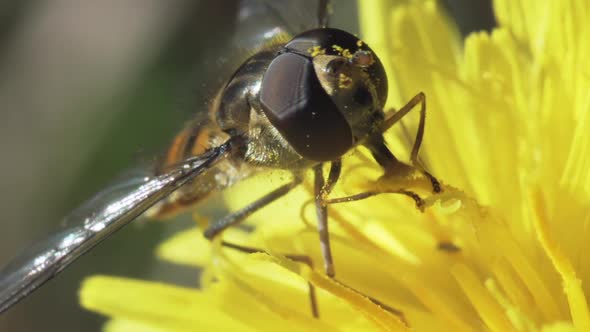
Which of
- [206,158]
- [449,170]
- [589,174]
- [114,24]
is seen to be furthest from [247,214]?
[114,24]

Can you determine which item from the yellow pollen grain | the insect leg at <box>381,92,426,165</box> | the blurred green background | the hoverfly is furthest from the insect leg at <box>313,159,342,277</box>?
the blurred green background

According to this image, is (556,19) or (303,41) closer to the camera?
(303,41)

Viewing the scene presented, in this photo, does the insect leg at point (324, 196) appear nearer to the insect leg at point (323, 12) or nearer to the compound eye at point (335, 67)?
the compound eye at point (335, 67)

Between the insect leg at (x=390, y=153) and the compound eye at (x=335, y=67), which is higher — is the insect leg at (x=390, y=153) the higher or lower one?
the lower one

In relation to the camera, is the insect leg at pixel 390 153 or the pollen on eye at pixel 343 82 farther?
the insect leg at pixel 390 153

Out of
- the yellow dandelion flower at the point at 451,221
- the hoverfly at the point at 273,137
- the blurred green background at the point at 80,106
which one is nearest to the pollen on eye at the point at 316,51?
the hoverfly at the point at 273,137

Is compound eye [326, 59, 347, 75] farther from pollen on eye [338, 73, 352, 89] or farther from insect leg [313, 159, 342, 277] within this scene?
insect leg [313, 159, 342, 277]

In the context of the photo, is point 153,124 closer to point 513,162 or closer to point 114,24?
point 114,24
